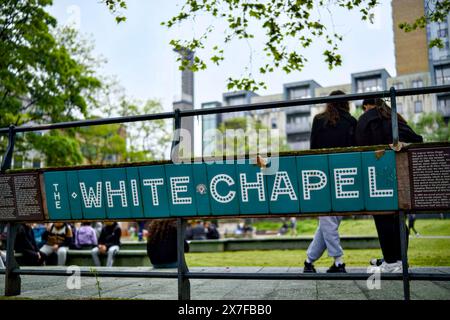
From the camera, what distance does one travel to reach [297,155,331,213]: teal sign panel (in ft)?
11.2

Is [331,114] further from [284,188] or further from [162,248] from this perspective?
[162,248]

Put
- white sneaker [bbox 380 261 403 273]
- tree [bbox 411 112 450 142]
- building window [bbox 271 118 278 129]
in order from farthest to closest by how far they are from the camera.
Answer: building window [bbox 271 118 278 129], tree [bbox 411 112 450 142], white sneaker [bbox 380 261 403 273]

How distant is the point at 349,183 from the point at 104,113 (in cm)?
3096

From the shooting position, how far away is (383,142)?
16.0 ft

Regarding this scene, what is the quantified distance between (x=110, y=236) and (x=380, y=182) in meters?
7.40

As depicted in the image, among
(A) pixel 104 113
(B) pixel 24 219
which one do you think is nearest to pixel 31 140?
(B) pixel 24 219

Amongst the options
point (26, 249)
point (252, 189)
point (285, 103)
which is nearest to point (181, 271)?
point (252, 189)

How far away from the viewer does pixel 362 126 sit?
4.99 meters

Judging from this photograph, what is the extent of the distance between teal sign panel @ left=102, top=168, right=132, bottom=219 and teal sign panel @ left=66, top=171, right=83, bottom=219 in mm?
316

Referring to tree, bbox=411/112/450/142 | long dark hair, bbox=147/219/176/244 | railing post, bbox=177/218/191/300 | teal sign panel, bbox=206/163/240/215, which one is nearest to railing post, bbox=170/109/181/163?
teal sign panel, bbox=206/163/240/215

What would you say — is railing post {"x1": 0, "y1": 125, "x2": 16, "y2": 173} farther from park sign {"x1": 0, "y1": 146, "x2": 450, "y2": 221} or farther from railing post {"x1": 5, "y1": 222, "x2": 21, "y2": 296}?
railing post {"x1": 5, "y1": 222, "x2": 21, "y2": 296}

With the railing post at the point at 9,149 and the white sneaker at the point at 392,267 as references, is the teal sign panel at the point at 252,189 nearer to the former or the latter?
the white sneaker at the point at 392,267

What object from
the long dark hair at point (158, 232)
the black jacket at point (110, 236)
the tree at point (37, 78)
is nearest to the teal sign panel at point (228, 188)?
the long dark hair at point (158, 232)
